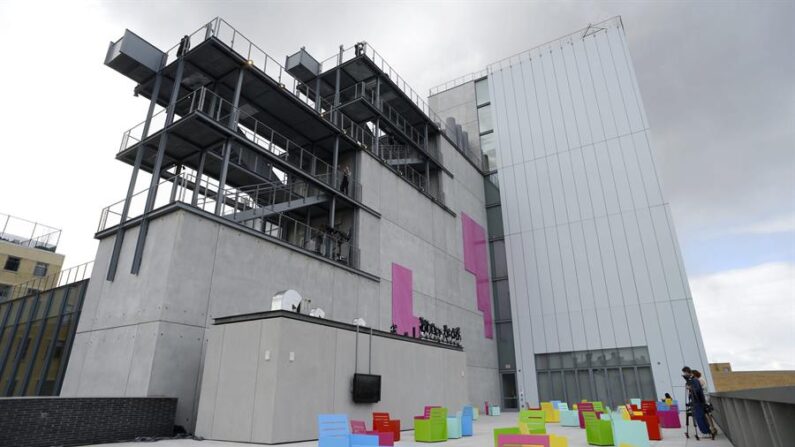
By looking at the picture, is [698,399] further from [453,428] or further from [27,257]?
[27,257]

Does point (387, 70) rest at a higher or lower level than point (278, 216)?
higher

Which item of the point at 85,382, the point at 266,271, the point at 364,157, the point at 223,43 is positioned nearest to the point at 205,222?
the point at 266,271

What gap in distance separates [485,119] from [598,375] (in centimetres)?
2345

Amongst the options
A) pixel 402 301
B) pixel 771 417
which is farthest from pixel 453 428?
pixel 402 301

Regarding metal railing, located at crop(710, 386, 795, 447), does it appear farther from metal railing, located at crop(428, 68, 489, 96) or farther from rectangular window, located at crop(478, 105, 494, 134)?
metal railing, located at crop(428, 68, 489, 96)

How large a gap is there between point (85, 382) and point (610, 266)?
30833 millimetres

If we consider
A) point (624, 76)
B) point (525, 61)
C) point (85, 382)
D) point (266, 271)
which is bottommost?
point (85, 382)

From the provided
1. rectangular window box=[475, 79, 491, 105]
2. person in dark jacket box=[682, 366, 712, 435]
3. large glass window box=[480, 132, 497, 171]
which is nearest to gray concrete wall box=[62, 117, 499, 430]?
person in dark jacket box=[682, 366, 712, 435]

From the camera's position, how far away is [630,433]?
10195 mm

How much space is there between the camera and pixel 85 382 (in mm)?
15180

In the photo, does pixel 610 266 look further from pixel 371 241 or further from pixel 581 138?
pixel 371 241

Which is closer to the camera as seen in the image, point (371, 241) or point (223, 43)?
point (223, 43)

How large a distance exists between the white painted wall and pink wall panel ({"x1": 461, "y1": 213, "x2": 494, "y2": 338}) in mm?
2002

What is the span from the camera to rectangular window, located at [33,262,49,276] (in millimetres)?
50553
